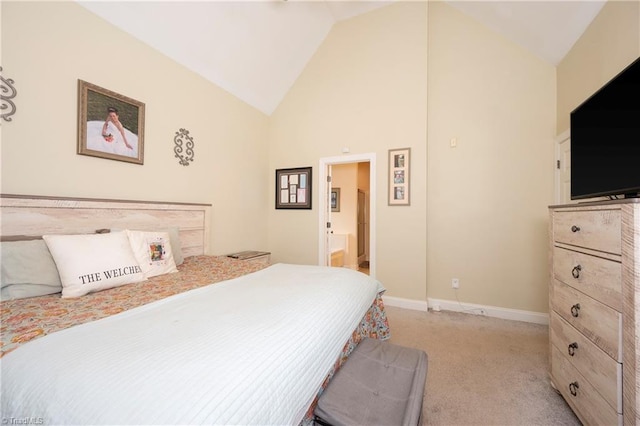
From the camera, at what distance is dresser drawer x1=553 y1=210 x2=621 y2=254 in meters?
1.11

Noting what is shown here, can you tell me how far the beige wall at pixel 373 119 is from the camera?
125 inches

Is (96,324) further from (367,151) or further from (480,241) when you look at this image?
(480,241)

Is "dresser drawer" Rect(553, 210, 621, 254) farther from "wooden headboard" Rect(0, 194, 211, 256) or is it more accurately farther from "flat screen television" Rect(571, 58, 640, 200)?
"wooden headboard" Rect(0, 194, 211, 256)

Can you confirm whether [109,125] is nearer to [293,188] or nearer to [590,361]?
[293,188]

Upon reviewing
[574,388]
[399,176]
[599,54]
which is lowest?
[574,388]

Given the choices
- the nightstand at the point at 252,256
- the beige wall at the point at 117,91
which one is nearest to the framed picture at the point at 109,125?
the beige wall at the point at 117,91

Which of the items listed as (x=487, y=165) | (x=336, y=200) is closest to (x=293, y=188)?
(x=336, y=200)

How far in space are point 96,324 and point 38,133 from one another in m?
1.63

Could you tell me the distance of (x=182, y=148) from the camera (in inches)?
108

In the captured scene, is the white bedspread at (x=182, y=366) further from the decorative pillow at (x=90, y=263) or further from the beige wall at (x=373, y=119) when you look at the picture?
the beige wall at (x=373, y=119)

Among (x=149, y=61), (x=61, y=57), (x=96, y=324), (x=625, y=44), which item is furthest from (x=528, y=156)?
(x=61, y=57)

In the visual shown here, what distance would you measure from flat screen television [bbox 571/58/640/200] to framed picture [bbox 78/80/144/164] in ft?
10.9

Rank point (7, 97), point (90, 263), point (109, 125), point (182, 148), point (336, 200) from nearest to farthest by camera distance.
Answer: point (90, 263) → point (7, 97) → point (109, 125) → point (182, 148) → point (336, 200)

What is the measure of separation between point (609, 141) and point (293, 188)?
3.24 metres
